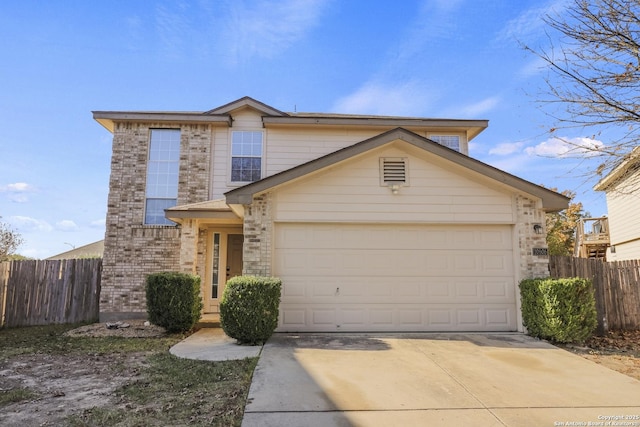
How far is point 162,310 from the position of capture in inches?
336

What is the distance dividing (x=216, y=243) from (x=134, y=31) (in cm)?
618

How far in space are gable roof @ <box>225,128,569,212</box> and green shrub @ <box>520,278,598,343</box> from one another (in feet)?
6.39

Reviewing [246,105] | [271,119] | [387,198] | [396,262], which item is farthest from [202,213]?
[396,262]

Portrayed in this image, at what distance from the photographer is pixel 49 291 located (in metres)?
10.9

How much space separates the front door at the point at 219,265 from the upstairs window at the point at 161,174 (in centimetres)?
157

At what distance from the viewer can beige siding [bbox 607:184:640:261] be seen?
16.9 m

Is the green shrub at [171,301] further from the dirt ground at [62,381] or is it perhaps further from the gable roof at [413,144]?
the gable roof at [413,144]

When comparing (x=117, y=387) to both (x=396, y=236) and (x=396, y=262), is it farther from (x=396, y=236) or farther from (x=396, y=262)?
(x=396, y=236)

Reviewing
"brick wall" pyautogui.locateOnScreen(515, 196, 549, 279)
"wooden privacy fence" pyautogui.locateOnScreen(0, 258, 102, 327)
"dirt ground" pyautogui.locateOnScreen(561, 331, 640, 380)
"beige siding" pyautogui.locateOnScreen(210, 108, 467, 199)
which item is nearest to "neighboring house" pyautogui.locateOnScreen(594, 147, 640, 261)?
"dirt ground" pyautogui.locateOnScreen(561, 331, 640, 380)

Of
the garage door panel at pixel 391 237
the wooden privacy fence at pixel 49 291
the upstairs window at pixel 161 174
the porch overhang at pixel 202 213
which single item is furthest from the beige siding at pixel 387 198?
the wooden privacy fence at pixel 49 291

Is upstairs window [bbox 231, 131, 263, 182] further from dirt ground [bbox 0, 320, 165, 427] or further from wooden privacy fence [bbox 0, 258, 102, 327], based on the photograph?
dirt ground [bbox 0, 320, 165, 427]

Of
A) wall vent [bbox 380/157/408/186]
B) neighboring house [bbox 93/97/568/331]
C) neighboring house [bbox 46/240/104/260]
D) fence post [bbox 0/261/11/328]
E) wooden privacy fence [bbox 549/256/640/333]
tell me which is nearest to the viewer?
neighboring house [bbox 93/97/568/331]

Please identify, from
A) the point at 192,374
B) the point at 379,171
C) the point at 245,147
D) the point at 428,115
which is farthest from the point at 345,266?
the point at 428,115

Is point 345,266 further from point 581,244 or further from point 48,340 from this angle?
point 581,244
